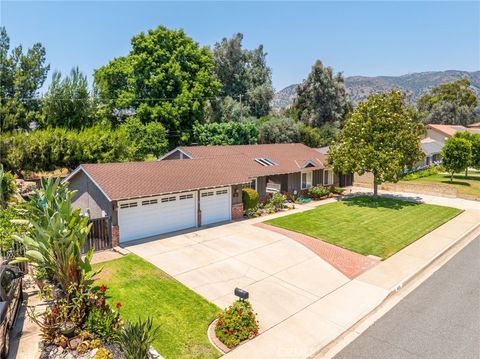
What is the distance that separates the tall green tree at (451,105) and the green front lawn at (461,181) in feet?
143

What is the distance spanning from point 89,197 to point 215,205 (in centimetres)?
701

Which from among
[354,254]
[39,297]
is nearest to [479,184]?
[354,254]

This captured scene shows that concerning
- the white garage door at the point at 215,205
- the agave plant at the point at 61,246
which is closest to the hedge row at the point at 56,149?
the white garage door at the point at 215,205

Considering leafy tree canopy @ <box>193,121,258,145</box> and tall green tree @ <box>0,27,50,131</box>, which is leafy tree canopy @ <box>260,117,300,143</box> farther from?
tall green tree @ <box>0,27,50,131</box>

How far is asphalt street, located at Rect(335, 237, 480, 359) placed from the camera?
9141mm

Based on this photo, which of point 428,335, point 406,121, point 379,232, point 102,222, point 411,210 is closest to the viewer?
point 428,335

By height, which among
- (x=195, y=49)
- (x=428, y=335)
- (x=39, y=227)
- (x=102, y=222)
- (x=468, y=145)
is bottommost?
(x=428, y=335)

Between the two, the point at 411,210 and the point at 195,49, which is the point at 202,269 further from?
the point at 195,49

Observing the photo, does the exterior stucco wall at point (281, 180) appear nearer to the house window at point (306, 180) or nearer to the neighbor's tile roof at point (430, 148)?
the house window at point (306, 180)

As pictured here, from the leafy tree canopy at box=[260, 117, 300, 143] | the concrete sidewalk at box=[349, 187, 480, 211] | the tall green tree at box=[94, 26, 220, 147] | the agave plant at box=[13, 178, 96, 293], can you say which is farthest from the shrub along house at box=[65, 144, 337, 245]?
the leafy tree canopy at box=[260, 117, 300, 143]

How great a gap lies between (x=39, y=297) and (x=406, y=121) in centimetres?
2713

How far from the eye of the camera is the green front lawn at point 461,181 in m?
33.9

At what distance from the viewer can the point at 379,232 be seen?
1981cm

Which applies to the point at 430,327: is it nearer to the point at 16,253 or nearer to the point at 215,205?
the point at 215,205
